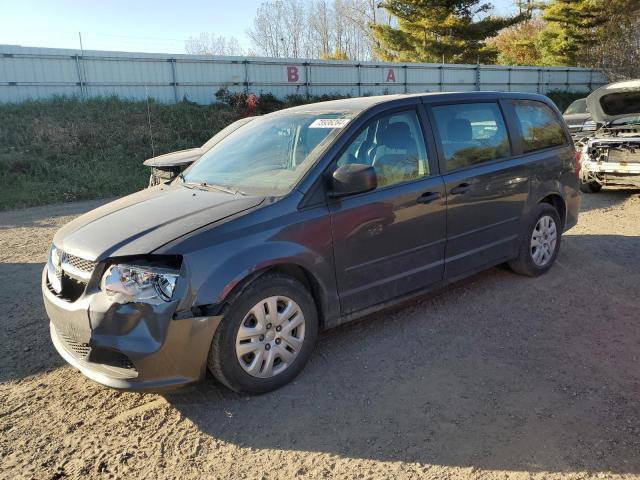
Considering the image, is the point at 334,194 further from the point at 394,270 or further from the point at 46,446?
the point at 46,446

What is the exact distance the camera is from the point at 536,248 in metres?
5.13

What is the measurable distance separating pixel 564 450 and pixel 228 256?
6.60 feet

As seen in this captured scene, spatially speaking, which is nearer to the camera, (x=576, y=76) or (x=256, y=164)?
(x=256, y=164)

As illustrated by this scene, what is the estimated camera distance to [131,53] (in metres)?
19.6

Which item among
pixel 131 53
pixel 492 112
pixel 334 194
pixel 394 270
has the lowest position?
pixel 394 270

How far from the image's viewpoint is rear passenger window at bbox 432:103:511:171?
4.23 m

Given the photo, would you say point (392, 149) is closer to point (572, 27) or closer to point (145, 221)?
point (145, 221)

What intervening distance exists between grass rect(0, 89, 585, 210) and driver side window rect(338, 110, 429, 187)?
8.81 m

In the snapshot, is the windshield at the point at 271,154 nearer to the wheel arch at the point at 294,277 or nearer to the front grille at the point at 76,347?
the wheel arch at the point at 294,277

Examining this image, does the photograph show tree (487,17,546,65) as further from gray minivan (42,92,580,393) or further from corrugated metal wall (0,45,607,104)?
gray minivan (42,92,580,393)

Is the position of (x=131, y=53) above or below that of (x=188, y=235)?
above

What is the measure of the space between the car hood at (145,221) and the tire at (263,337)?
51 centimetres

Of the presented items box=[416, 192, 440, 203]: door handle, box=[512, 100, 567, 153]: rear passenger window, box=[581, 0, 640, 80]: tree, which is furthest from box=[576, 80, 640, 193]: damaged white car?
box=[581, 0, 640, 80]: tree

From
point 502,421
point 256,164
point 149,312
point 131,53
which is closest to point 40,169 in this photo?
point 131,53
